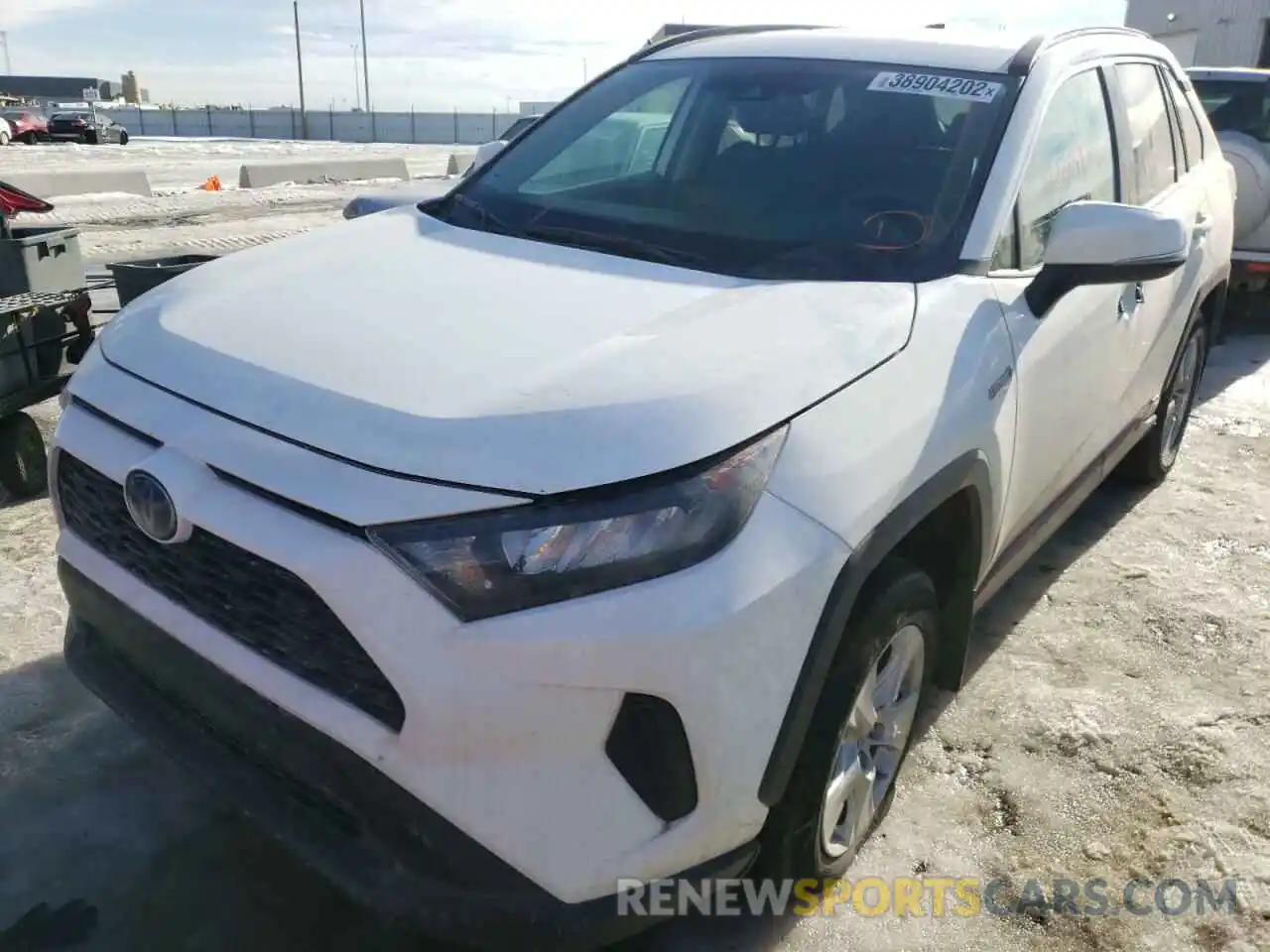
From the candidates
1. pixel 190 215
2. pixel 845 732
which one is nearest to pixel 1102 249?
pixel 845 732

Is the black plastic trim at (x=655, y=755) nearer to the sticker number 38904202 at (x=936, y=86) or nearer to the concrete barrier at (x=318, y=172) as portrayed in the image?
the sticker number 38904202 at (x=936, y=86)

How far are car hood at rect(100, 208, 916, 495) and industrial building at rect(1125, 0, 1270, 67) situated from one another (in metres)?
30.6

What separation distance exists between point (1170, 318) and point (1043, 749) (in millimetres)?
1828

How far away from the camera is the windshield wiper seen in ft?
8.18

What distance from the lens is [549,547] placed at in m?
1.64

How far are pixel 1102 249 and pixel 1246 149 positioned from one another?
5951 mm

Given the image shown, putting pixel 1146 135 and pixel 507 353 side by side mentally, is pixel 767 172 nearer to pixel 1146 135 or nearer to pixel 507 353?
pixel 507 353

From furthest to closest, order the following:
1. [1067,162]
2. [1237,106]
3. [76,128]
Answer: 1. [76,128]
2. [1237,106]
3. [1067,162]

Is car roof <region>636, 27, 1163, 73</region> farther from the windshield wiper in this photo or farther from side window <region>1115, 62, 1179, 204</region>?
the windshield wiper

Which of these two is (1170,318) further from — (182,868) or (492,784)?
(182,868)

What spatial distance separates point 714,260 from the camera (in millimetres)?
2463

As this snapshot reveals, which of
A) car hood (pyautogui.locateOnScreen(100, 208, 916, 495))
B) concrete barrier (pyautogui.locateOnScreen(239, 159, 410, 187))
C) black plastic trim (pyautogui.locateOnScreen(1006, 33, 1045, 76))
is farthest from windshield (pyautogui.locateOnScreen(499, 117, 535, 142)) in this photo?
concrete barrier (pyautogui.locateOnScreen(239, 159, 410, 187))

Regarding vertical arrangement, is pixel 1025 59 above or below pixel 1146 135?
above

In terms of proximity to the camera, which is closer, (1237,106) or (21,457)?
(21,457)
